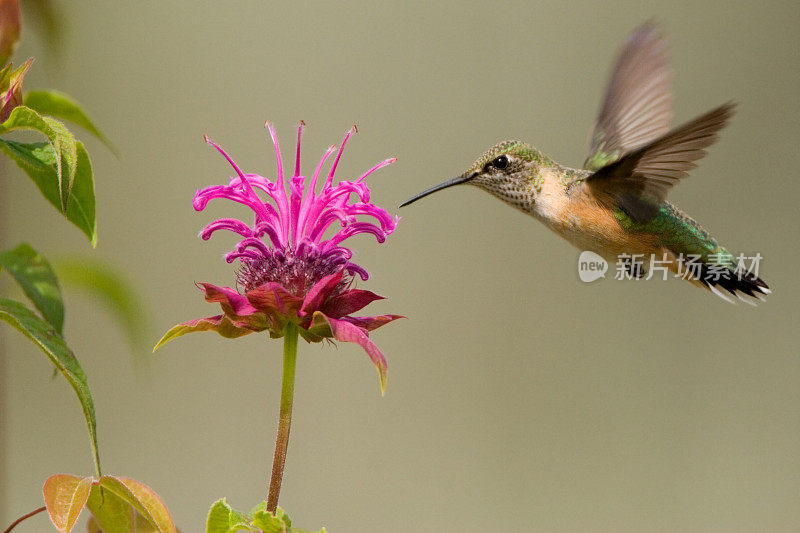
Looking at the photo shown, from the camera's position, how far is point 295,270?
50 centimetres

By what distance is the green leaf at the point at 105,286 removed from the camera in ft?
2.64

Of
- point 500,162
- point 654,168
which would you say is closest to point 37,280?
point 500,162

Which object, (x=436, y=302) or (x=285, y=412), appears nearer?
(x=285, y=412)

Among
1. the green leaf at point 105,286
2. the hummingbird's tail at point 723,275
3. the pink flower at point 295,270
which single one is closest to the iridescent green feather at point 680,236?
the hummingbird's tail at point 723,275

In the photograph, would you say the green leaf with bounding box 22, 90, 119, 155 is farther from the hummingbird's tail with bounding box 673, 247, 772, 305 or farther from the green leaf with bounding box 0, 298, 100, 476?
the hummingbird's tail with bounding box 673, 247, 772, 305

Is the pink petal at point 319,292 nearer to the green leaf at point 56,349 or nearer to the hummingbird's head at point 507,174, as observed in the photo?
the green leaf at point 56,349

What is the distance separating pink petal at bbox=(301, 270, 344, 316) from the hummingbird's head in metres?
0.37

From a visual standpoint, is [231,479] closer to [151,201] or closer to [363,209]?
[151,201]

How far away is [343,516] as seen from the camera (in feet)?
5.74

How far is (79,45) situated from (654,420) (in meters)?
1.73

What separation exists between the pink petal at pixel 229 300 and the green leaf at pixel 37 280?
0.56 ft

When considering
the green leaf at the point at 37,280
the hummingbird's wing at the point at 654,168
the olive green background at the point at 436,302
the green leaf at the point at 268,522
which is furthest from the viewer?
the olive green background at the point at 436,302

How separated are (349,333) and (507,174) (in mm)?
445

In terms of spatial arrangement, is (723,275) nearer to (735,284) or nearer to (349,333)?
(735,284)
